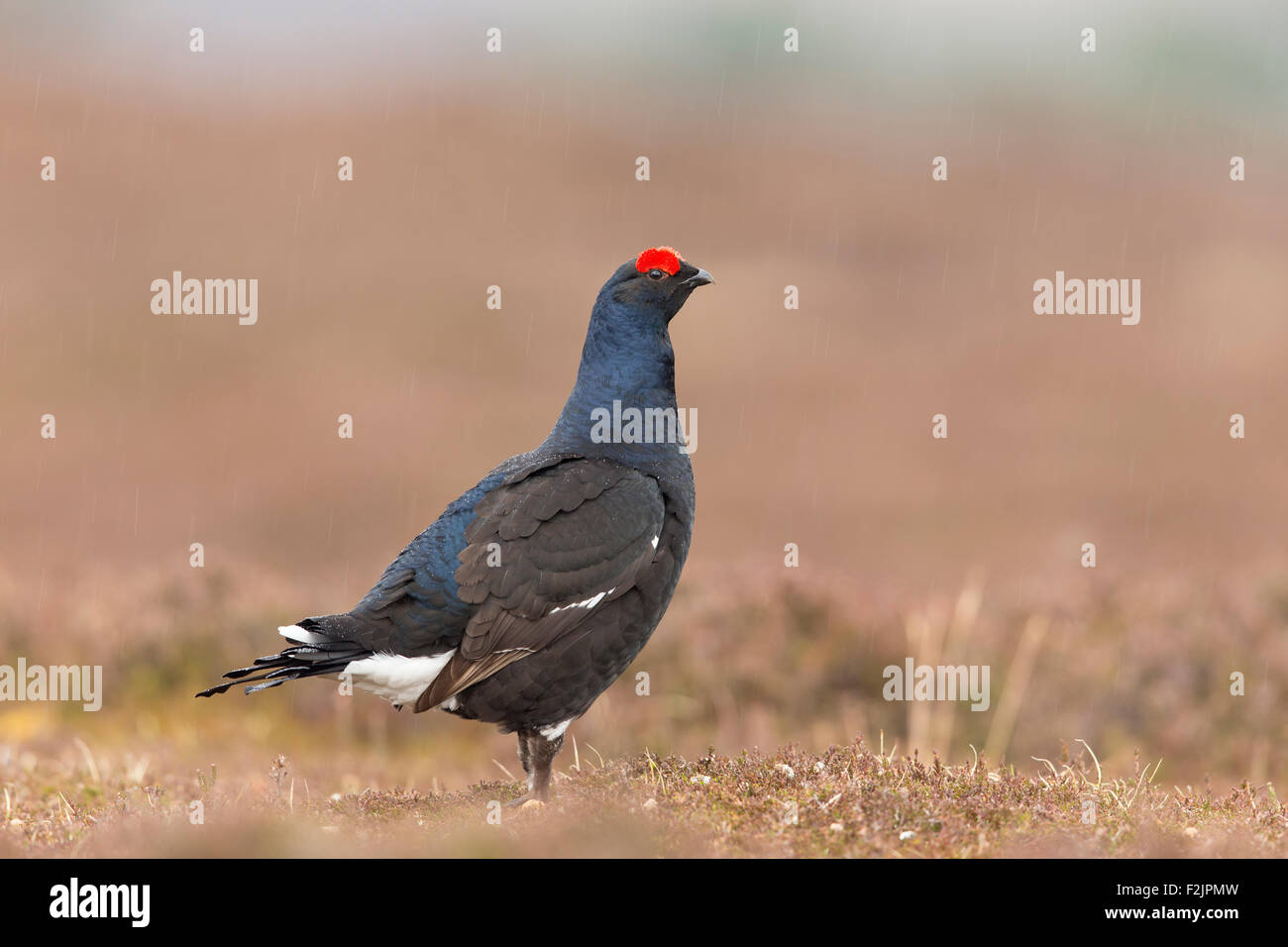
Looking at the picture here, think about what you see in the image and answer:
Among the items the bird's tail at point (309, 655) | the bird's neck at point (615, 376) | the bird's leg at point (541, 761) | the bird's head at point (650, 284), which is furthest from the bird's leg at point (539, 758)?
the bird's head at point (650, 284)

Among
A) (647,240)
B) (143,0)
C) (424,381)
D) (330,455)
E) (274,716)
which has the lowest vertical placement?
(274,716)

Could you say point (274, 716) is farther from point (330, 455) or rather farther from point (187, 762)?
point (330, 455)

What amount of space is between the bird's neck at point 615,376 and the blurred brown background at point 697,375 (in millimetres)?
3321

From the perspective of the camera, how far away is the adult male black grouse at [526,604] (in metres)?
6.38

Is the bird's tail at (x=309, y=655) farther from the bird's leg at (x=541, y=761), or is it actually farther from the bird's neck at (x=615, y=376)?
the bird's neck at (x=615, y=376)

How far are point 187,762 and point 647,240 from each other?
2020 centimetres

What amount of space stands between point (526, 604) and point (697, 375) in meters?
18.3

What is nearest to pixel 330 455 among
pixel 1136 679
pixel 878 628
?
pixel 878 628

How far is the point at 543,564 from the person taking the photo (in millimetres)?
6422

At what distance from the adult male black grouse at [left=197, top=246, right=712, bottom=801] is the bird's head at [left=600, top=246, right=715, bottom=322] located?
3.31 ft

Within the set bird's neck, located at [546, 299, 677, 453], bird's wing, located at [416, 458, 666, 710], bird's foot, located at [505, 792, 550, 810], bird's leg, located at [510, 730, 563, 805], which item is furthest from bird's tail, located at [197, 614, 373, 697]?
bird's neck, located at [546, 299, 677, 453]

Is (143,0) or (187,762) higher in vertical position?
(143,0)

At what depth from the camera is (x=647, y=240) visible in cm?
2727

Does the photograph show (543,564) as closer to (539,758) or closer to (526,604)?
(526,604)
